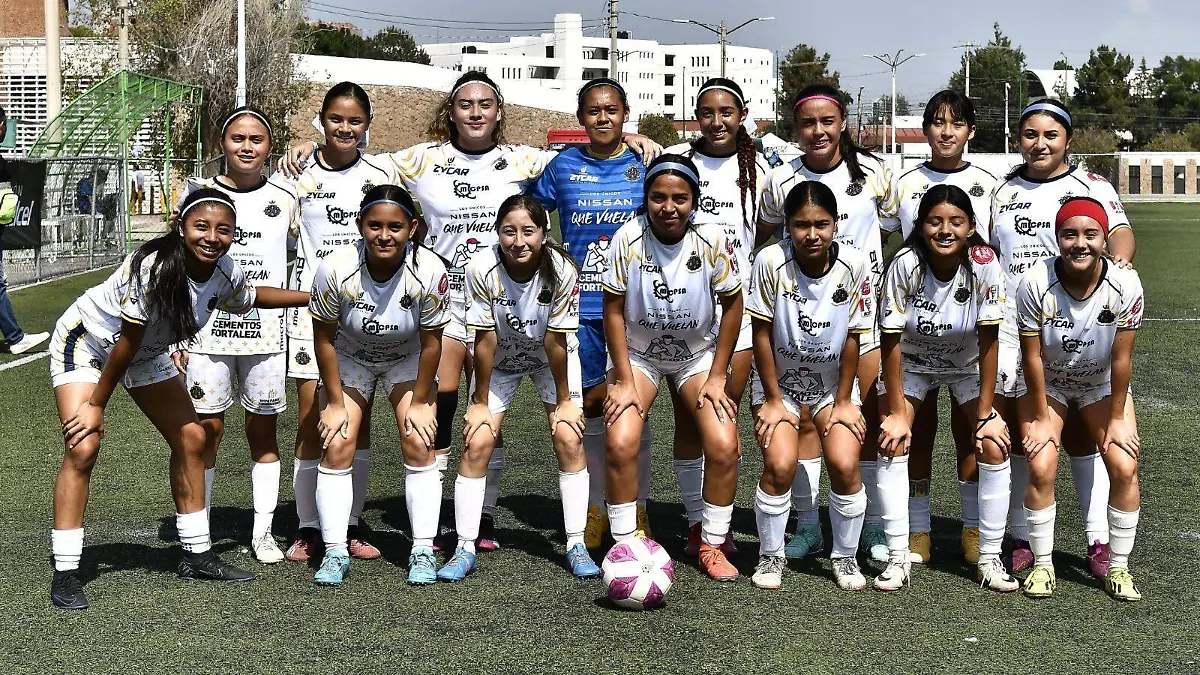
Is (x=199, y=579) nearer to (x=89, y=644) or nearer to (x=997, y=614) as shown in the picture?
(x=89, y=644)

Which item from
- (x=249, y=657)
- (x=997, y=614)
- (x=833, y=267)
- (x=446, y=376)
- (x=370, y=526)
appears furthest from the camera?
(x=370, y=526)

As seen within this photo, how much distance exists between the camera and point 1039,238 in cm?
608

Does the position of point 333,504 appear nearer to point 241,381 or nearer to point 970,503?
point 241,381

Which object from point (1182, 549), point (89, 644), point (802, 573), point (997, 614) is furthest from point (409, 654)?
point (1182, 549)

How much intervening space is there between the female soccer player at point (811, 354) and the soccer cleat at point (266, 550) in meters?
2.13

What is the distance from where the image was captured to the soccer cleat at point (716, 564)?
19.1ft

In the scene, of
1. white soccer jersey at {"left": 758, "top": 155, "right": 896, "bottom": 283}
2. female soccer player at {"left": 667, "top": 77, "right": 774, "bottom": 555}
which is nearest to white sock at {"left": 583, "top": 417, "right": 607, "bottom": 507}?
female soccer player at {"left": 667, "top": 77, "right": 774, "bottom": 555}

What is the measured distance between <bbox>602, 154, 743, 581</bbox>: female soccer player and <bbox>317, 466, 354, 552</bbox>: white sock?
3.73ft

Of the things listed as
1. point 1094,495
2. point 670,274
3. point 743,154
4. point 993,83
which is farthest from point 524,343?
point 993,83

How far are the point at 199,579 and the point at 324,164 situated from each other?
1955 mm

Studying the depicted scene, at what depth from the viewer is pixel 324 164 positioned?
632 centimetres

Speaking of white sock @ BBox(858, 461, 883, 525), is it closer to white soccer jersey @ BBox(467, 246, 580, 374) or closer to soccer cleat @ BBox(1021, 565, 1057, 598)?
soccer cleat @ BBox(1021, 565, 1057, 598)

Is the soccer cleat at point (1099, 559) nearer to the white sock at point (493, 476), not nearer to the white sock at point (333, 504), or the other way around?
the white sock at point (493, 476)

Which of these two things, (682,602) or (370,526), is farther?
(370,526)
